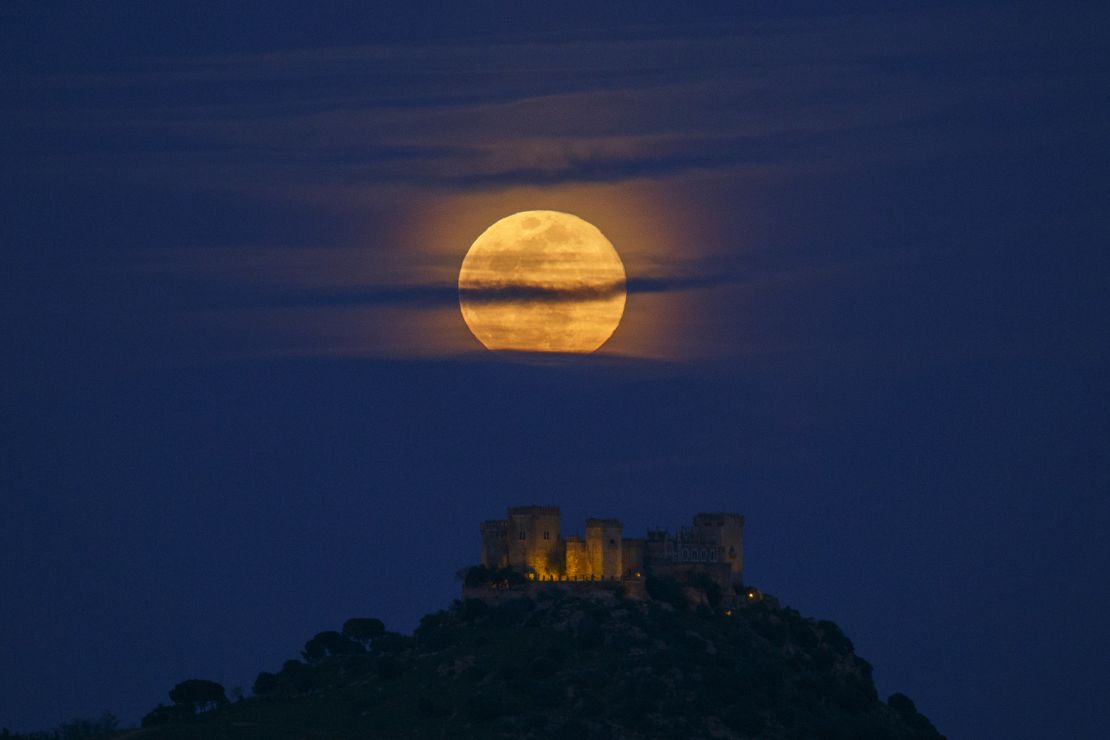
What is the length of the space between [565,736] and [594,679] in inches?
288

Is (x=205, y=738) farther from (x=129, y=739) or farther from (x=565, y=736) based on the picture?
(x=565, y=736)

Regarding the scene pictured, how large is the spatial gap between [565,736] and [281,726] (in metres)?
22.1

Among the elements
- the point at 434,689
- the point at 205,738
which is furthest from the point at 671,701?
the point at 205,738

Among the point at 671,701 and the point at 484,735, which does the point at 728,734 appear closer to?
the point at 671,701

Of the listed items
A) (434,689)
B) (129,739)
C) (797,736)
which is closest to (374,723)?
(434,689)

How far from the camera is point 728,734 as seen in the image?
19650 centimetres

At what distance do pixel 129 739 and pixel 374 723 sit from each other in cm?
1873

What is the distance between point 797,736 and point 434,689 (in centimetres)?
2719

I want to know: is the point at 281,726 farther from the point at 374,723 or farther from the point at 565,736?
the point at 565,736

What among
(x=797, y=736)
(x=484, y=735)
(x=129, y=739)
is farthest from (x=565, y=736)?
(x=129, y=739)

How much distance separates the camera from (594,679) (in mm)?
198125

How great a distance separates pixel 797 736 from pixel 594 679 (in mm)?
15726

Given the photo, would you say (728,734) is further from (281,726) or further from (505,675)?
(281,726)

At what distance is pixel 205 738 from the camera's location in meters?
196
